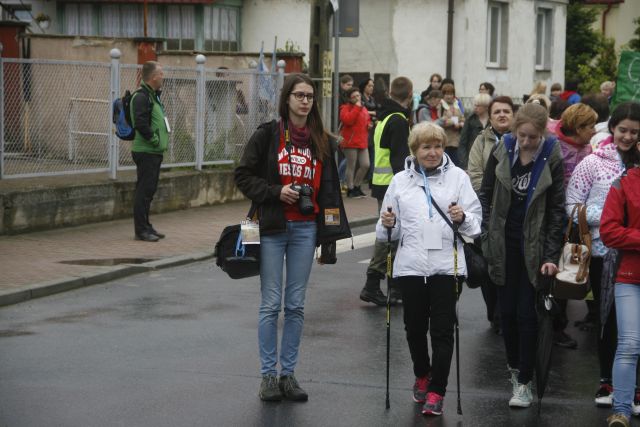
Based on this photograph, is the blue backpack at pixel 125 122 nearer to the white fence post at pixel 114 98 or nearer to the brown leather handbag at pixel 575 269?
the white fence post at pixel 114 98

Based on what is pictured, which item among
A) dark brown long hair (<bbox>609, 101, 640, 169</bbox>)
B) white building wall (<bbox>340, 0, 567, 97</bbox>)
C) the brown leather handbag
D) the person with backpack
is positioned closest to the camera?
the brown leather handbag

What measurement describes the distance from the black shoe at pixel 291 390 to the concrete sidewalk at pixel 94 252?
4027 mm

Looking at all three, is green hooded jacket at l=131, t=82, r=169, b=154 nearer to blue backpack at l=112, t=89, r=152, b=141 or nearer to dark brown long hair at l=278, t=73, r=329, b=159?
blue backpack at l=112, t=89, r=152, b=141

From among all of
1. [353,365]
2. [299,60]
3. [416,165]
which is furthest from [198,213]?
[416,165]

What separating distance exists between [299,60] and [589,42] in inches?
836

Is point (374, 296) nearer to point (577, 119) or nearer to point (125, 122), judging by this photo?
point (577, 119)

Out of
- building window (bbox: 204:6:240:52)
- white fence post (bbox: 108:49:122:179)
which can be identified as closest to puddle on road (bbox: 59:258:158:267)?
white fence post (bbox: 108:49:122:179)

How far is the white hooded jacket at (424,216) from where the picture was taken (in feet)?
23.2

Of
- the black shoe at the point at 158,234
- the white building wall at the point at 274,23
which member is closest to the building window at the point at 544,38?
the white building wall at the point at 274,23

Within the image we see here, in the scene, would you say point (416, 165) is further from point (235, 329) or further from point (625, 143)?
point (235, 329)

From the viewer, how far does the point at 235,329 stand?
9781mm

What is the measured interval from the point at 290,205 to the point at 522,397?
1.73 meters

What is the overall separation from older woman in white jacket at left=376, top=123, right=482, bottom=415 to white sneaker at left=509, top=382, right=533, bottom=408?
1.59ft

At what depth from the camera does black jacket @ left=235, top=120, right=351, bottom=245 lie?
7.34 metres
